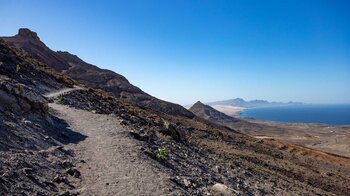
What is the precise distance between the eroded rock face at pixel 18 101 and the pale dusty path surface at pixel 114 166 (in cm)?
201

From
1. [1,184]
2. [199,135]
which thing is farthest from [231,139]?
[1,184]

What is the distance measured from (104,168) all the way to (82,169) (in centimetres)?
75

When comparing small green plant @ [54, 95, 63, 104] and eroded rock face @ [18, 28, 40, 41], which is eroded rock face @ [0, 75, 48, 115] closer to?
small green plant @ [54, 95, 63, 104]

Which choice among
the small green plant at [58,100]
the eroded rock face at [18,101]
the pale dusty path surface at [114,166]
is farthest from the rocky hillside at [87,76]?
the eroded rock face at [18,101]

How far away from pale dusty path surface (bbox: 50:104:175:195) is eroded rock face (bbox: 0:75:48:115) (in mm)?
2005

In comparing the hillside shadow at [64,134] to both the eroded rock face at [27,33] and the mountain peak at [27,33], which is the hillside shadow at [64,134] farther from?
the mountain peak at [27,33]

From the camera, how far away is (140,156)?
555 inches

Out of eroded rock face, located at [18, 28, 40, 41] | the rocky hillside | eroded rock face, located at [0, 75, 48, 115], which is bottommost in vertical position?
eroded rock face, located at [0, 75, 48, 115]

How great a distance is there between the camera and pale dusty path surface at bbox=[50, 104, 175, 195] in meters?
10.6

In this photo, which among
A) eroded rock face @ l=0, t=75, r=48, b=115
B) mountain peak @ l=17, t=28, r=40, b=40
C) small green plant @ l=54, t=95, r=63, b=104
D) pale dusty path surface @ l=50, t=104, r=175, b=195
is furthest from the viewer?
mountain peak @ l=17, t=28, r=40, b=40

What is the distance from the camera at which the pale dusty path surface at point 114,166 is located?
1058 centimetres

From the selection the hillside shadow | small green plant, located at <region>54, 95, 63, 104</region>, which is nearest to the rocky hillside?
small green plant, located at <region>54, 95, 63, 104</region>

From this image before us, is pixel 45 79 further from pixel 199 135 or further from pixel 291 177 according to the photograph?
pixel 291 177

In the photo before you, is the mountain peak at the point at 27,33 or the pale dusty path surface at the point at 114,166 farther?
the mountain peak at the point at 27,33
